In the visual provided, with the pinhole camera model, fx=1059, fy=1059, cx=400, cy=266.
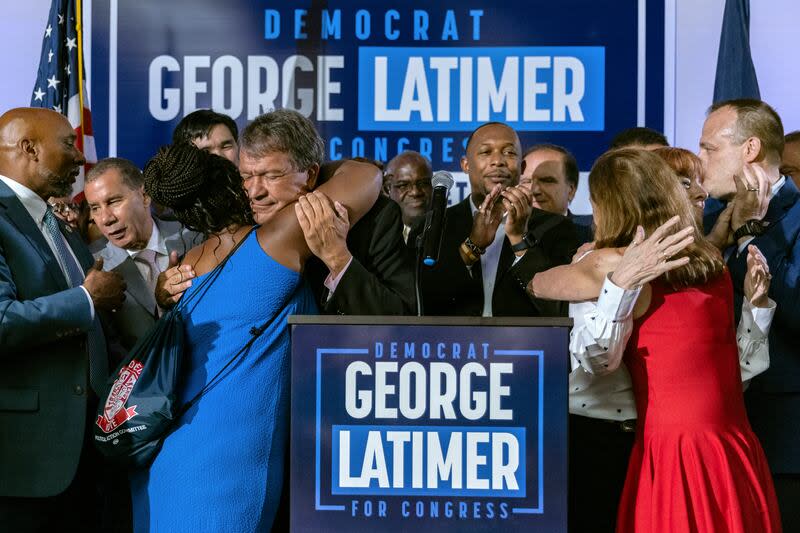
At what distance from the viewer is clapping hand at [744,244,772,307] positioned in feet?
9.40

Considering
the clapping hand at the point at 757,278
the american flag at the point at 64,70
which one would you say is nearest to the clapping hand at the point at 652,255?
the clapping hand at the point at 757,278

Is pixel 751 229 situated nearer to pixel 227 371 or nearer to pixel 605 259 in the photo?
pixel 605 259

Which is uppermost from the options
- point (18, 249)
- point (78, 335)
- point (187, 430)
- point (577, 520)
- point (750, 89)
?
point (750, 89)

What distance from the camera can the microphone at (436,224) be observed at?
2.69 metres

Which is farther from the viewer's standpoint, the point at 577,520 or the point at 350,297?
the point at 577,520

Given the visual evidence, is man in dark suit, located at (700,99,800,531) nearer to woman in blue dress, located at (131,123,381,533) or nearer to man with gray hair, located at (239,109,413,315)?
man with gray hair, located at (239,109,413,315)

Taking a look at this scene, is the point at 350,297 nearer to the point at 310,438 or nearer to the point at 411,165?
the point at 310,438

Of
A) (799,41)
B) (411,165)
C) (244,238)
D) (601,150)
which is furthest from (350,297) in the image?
(799,41)

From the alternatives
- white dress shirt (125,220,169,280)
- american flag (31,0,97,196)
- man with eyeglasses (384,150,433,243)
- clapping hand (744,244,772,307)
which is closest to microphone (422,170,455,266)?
clapping hand (744,244,772,307)

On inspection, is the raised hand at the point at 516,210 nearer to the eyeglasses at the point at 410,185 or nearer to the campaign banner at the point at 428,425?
the campaign banner at the point at 428,425

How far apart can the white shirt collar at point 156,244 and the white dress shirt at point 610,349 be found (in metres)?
1.71

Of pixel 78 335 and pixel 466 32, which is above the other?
pixel 466 32

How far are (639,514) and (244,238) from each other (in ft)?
3.90

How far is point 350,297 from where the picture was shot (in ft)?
8.70
